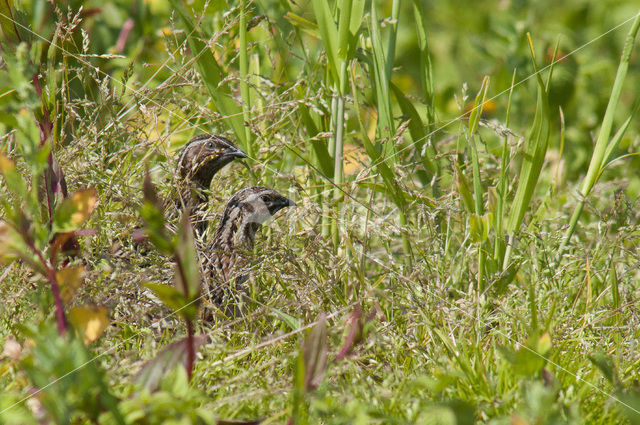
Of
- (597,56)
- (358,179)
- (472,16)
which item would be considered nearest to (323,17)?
(358,179)

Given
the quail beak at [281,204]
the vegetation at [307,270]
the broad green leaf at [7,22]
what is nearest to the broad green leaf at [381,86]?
the vegetation at [307,270]

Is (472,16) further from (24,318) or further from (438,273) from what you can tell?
(24,318)

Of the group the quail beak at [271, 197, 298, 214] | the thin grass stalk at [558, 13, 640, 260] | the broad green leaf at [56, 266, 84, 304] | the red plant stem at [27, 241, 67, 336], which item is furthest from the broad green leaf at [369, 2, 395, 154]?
the red plant stem at [27, 241, 67, 336]

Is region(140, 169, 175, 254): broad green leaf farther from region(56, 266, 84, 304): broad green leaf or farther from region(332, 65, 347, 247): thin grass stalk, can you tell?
region(332, 65, 347, 247): thin grass stalk

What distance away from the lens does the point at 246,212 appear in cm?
307

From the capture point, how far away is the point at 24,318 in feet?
7.50

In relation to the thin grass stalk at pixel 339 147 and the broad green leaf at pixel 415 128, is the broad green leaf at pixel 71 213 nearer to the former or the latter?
the thin grass stalk at pixel 339 147

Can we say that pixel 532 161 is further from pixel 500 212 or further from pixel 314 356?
pixel 314 356

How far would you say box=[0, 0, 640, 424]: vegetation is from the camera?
65.3 inches

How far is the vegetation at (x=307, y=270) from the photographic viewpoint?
5.44ft

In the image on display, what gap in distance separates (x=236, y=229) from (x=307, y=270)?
24.9 inches

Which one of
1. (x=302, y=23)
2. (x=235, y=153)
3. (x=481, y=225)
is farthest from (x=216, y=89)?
(x=481, y=225)

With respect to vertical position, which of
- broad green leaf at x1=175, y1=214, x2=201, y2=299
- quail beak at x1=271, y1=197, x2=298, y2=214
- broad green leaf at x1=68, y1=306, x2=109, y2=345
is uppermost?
broad green leaf at x1=175, y1=214, x2=201, y2=299

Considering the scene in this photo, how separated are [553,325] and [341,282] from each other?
2.62 feet
